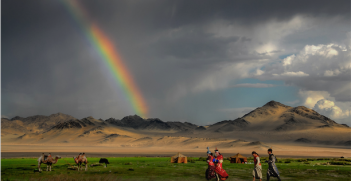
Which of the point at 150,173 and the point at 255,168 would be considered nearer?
the point at 255,168

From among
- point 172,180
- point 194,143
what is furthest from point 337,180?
point 194,143

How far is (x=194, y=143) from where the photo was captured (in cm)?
19312

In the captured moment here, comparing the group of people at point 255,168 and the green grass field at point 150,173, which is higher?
the group of people at point 255,168

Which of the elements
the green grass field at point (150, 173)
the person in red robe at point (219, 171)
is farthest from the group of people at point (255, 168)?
the green grass field at point (150, 173)

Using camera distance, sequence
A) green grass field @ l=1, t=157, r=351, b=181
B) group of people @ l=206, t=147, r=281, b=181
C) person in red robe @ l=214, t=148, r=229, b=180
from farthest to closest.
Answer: green grass field @ l=1, t=157, r=351, b=181
person in red robe @ l=214, t=148, r=229, b=180
group of people @ l=206, t=147, r=281, b=181

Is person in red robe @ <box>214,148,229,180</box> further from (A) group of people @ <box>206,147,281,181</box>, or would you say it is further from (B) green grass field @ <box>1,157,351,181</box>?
(B) green grass field @ <box>1,157,351,181</box>

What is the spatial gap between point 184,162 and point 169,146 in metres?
152

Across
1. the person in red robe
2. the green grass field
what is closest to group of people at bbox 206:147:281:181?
the person in red robe

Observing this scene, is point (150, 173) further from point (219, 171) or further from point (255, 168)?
point (255, 168)

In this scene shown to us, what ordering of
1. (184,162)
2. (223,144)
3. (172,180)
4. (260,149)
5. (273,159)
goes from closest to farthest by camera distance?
1. (273,159)
2. (172,180)
3. (184,162)
4. (260,149)
5. (223,144)

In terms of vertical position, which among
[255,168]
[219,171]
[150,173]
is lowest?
[150,173]

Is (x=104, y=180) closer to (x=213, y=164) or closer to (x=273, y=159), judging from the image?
(x=213, y=164)

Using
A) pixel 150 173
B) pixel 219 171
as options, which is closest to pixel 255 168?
pixel 219 171

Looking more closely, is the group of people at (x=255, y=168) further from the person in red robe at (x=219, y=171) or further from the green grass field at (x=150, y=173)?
the green grass field at (x=150, y=173)
